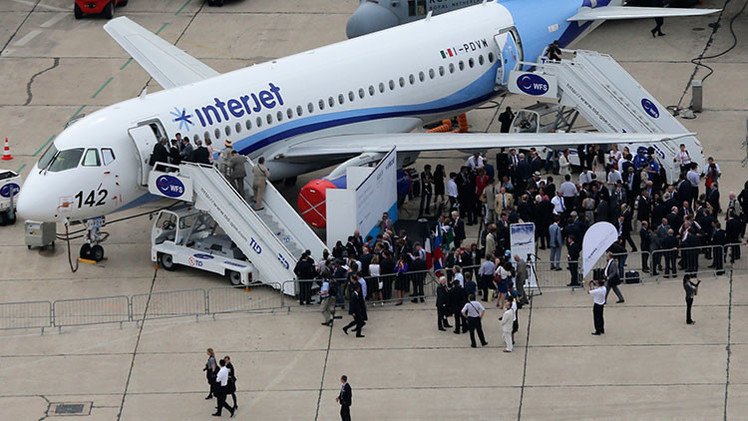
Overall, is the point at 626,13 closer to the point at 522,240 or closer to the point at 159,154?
the point at 522,240

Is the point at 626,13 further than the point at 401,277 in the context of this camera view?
Yes

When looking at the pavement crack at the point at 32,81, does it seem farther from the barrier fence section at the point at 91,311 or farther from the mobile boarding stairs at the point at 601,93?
the mobile boarding stairs at the point at 601,93

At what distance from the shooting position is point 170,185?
43125 millimetres

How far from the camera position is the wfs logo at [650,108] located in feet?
163

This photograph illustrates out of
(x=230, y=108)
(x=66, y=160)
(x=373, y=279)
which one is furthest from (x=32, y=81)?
(x=373, y=279)

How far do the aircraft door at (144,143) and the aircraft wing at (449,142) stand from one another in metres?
4.14

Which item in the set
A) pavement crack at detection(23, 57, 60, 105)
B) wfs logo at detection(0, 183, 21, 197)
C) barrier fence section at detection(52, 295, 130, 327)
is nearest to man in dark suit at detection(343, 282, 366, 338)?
barrier fence section at detection(52, 295, 130, 327)

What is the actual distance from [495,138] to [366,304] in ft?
24.3

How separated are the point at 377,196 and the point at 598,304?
301 inches

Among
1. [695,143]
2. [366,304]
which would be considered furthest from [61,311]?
[695,143]

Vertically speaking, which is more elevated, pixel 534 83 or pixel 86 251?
pixel 534 83

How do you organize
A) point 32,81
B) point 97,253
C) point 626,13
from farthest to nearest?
1. point 32,81
2. point 626,13
3. point 97,253

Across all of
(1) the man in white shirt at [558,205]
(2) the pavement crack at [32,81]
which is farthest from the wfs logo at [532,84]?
(2) the pavement crack at [32,81]

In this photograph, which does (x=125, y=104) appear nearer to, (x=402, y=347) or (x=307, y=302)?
(x=307, y=302)
